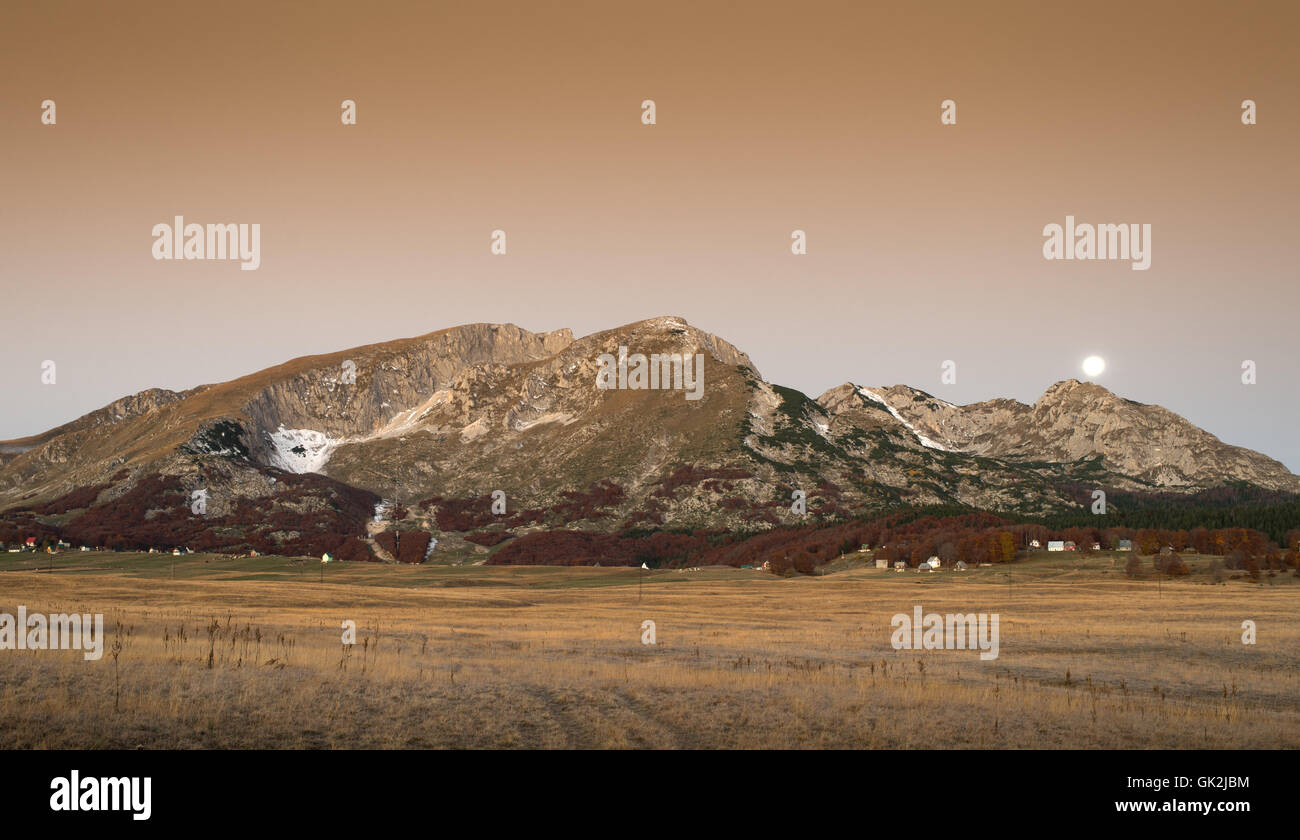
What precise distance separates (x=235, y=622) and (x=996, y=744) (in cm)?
4391

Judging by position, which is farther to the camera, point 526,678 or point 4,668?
point 526,678

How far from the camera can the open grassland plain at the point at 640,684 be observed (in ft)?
69.5

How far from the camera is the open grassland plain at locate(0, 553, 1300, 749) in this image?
21.2 meters

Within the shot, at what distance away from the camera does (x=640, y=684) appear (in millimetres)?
29375
